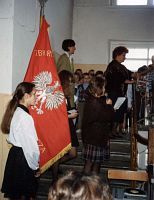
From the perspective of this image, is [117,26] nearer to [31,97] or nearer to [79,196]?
[31,97]

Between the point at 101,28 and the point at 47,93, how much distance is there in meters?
6.26

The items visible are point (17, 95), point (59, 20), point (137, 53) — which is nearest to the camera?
point (17, 95)

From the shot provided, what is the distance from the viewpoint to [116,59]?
530 centimetres

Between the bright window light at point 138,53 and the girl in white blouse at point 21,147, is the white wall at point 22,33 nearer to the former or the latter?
the girl in white blouse at point 21,147

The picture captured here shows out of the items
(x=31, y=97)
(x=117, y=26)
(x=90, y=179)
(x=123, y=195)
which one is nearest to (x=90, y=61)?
(x=117, y=26)

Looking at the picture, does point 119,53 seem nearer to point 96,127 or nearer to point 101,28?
point 96,127

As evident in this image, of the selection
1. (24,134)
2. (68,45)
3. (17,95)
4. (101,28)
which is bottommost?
(24,134)

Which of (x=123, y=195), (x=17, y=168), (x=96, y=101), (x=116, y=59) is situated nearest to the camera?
(x=123, y=195)

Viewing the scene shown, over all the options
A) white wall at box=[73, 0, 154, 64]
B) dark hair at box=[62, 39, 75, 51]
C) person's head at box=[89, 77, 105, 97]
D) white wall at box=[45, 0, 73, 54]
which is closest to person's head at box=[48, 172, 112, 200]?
person's head at box=[89, 77, 105, 97]

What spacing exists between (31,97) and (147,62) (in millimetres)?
7029

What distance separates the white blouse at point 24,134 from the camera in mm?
3268

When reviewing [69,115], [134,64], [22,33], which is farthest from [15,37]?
[134,64]

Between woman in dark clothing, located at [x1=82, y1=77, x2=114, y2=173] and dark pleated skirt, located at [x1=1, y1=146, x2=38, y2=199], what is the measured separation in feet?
2.51

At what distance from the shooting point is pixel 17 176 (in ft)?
11.1
